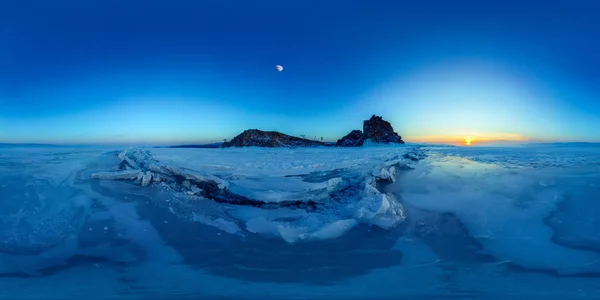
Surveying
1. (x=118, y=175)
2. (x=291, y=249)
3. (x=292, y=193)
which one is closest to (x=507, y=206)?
(x=292, y=193)

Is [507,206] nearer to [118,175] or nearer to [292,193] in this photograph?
[292,193]

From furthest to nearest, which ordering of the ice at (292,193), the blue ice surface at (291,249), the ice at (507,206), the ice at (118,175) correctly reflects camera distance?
the ice at (118,175)
the ice at (292,193)
the ice at (507,206)
the blue ice surface at (291,249)

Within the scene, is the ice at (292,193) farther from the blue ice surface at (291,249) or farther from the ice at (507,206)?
the ice at (507,206)

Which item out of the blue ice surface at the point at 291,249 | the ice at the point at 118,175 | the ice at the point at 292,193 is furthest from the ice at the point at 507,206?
the ice at the point at 118,175

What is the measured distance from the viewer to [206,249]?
3490mm

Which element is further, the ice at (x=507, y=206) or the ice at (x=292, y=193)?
the ice at (x=292, y=193)

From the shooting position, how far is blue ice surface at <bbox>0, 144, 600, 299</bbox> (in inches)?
109

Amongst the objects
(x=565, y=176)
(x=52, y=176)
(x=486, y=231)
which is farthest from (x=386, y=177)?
(x=52, y=176)

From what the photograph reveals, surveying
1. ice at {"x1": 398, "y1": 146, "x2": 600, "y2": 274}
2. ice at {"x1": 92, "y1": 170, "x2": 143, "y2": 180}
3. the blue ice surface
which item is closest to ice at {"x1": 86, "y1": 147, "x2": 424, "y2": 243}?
ice at {"x1": 92, "y1": 170, "x2": 143, "y2": 180}

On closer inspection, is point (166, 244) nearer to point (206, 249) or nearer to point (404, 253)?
point (206, 249)

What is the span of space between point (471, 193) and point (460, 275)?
8.64 feet

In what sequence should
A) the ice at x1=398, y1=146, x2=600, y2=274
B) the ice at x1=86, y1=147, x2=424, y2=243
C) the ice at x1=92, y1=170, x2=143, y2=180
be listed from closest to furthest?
1. the ice at x1=398, y1=146, x2=600, y2=274
2. the ice at x1=86, y1=147, x2=424, y2=243
3. the ice at x1=92, y1=170, x2=143, y2=180

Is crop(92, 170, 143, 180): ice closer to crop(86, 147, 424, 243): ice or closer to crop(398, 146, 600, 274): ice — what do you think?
crop(86, 147, 424, 243): ice

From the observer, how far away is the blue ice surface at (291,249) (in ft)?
9.10
